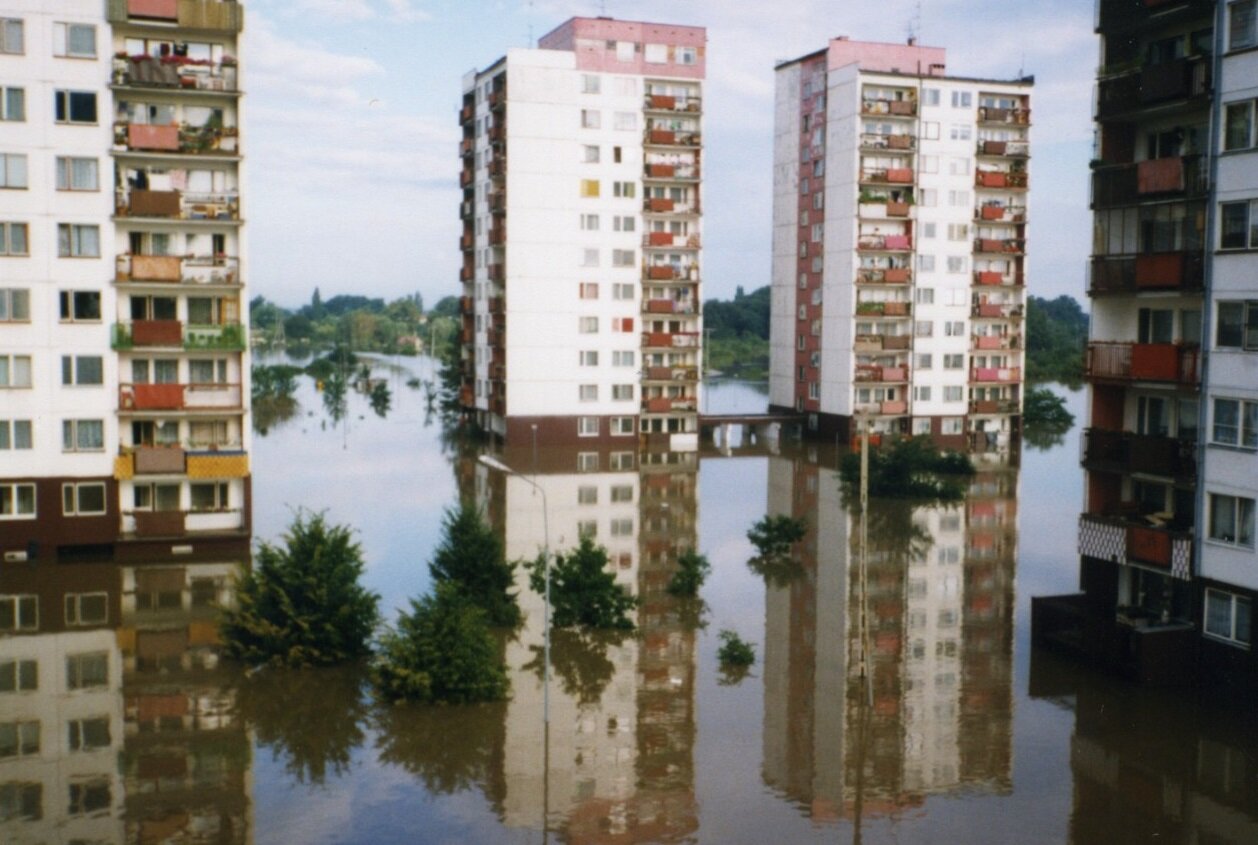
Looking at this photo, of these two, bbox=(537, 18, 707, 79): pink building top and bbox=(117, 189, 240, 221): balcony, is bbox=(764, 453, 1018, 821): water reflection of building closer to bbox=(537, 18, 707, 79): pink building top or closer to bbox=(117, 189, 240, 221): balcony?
bbox=(117, 189, 240, 221): balcony

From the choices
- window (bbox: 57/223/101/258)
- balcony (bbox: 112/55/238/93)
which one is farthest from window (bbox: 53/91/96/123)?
window (bbox: 57/223/101/258)

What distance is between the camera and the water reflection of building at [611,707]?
2056 centimetres

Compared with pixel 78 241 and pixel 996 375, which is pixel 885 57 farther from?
pixel 78 241

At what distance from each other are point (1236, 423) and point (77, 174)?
37.4m

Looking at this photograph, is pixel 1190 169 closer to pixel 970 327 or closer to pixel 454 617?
pixel 454 617

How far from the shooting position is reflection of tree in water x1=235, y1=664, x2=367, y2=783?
23.0 metres

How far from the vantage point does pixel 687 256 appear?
244 ft

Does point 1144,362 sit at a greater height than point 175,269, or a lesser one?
lesser

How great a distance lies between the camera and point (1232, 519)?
26.6 m

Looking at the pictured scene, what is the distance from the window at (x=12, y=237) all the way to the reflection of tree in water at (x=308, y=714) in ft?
67.3

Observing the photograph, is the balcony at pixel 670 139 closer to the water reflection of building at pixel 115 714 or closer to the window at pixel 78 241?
the window at pixel 78 241

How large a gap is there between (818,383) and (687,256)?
12802 mm

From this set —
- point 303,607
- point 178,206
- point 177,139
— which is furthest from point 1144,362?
point 177,139

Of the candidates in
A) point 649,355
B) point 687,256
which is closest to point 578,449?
point 649,355
